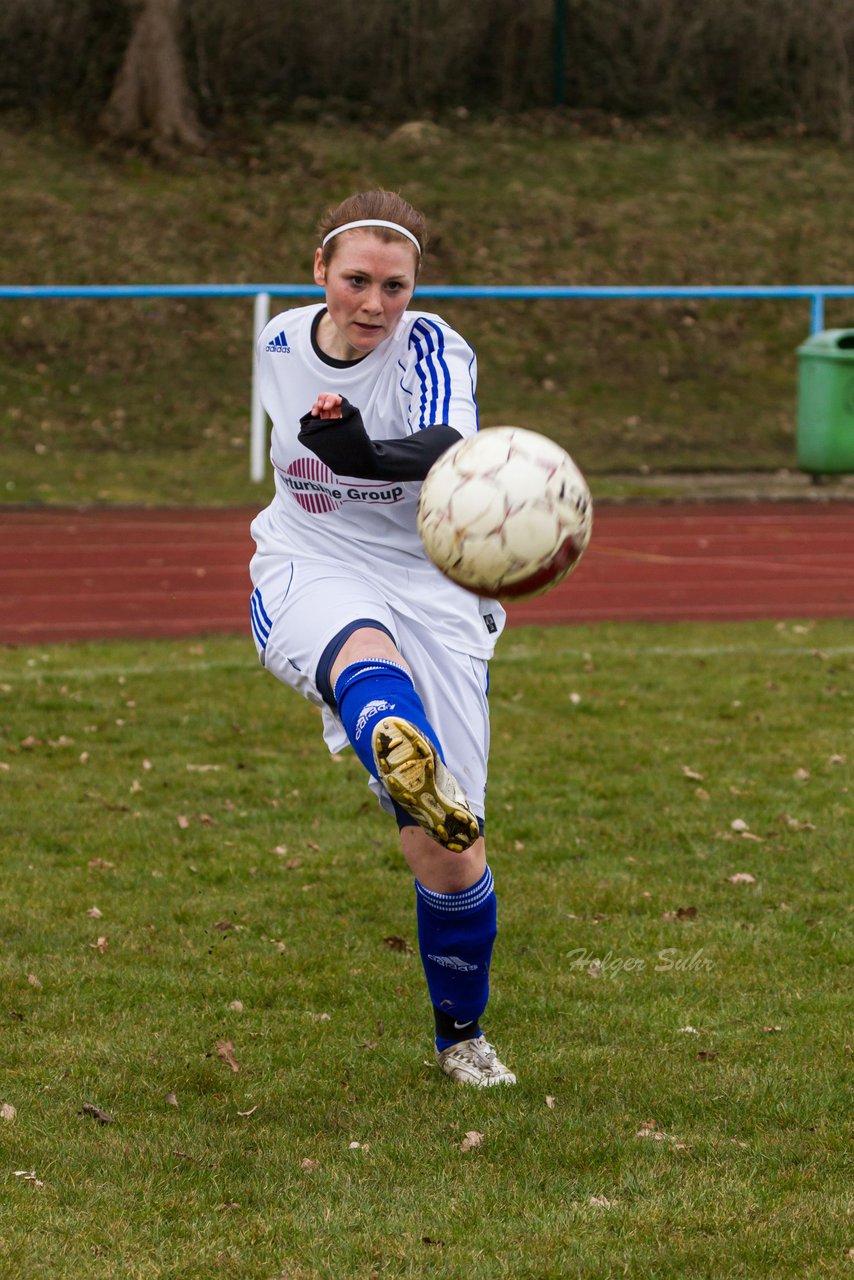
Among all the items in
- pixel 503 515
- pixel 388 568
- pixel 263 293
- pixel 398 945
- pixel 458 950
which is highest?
pixel 263 293

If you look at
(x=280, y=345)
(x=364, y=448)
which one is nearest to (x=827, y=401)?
(x=280, y=345)

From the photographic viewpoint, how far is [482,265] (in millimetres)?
23094

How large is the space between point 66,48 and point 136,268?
614 cm

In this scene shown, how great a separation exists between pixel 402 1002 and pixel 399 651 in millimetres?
1152

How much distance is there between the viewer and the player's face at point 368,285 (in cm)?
400

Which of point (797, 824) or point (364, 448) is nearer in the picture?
point (364, 448)

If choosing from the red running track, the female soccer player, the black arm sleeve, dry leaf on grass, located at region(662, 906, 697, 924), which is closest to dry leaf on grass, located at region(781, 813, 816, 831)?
dry leaf on grass, located at region(662, 906, 697, 924)

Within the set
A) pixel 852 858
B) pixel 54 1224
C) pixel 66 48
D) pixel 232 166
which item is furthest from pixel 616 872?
pixel 66 48

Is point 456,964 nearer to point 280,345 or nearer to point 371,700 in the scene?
point 371,700

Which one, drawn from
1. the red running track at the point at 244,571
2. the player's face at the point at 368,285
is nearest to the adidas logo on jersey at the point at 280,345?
the player's face at the point at 368,285

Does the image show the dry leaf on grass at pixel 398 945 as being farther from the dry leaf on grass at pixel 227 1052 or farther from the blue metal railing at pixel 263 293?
the blue metal railing at pixel 263 293

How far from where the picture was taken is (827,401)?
1573cm

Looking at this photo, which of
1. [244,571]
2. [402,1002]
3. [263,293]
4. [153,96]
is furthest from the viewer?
[153,96]

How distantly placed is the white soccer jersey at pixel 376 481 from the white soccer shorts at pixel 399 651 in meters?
0.05
